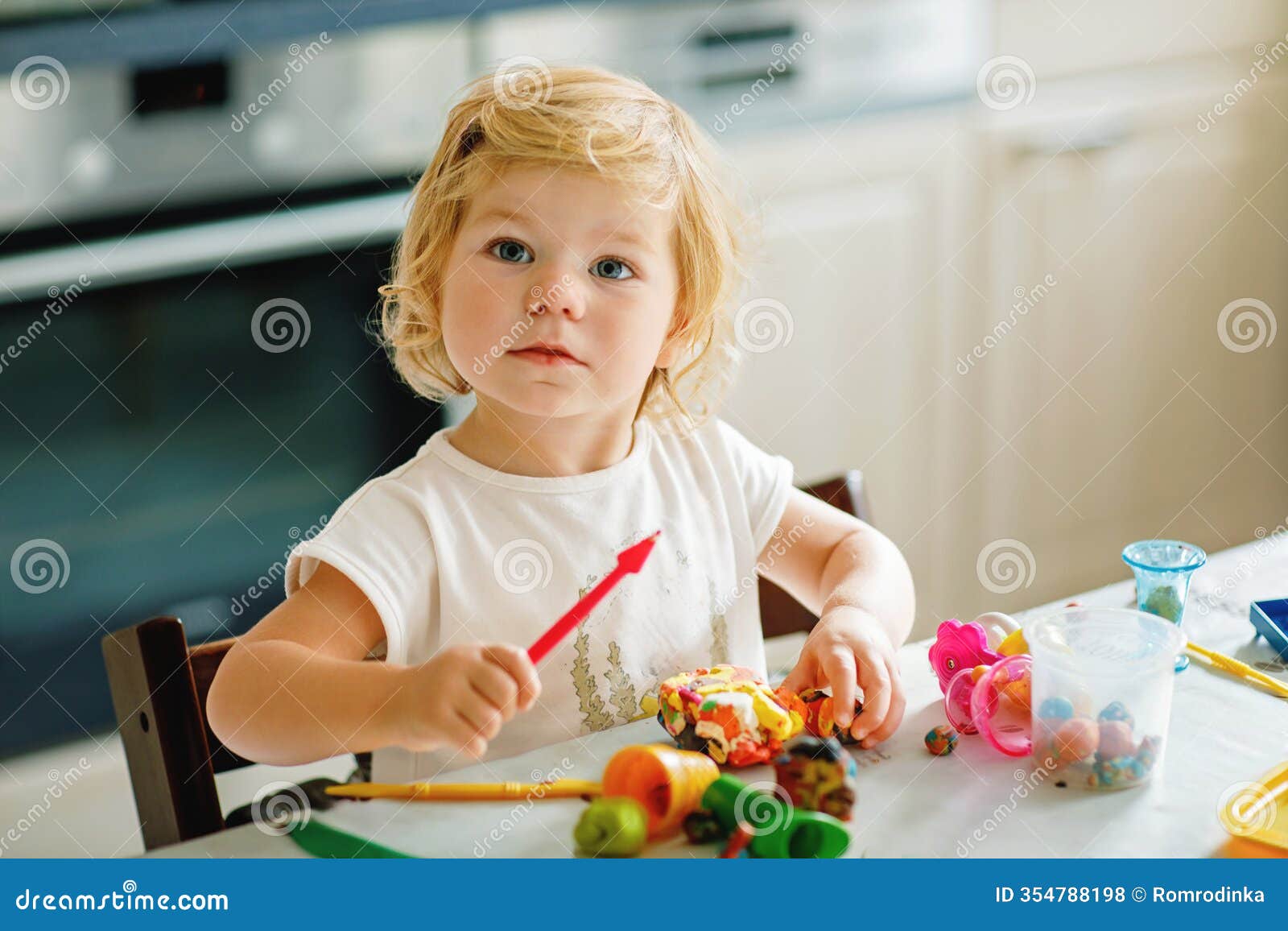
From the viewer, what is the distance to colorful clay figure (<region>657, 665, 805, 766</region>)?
30.5 inches

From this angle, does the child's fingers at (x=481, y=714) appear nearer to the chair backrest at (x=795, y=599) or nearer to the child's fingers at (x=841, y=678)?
the child's fingers at (x=841, y=678)

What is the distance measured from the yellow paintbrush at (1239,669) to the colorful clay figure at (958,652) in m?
0.15

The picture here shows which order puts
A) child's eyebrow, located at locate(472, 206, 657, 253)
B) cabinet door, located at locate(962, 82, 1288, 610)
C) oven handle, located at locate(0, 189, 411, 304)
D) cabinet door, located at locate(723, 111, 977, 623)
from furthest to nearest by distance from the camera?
cabinet door, located at locate(962, 82, 1288, 610)
cabinet door, located at locate(723, 111, 977, 623)
oven handle, located at locate(0, 189, 411, 304)
child's eyebrow, located at locate(472, 206, 657, 253)

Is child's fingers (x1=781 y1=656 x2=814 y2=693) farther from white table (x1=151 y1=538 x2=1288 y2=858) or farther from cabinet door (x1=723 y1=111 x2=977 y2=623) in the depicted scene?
cabinet door (x1=723 y1=111 x2=977 y2=623)

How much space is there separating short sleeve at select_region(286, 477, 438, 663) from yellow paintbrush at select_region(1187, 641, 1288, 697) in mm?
513

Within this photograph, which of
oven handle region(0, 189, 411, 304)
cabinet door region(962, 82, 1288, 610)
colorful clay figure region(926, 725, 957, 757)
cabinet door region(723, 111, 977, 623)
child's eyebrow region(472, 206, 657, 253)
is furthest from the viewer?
cabinet door region(962, 82, 1288, 610)

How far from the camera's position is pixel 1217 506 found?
94.3 inches

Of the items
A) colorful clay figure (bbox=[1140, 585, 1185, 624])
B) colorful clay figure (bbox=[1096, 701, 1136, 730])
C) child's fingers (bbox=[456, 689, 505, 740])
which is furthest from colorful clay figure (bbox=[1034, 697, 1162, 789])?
child's fingers (bbox=[456, 689, 505, 740])

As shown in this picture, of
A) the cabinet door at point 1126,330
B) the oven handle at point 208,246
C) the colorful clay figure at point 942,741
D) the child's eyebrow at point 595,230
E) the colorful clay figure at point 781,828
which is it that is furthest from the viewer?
the cabinet door at point 1126,330

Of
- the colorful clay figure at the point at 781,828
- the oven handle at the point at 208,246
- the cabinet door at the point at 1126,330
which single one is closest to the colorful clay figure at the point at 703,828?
the colorful clay figure at the point at 781,828

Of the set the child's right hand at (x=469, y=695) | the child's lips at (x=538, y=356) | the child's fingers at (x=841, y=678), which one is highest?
the child's lips at (x=538, y=356)

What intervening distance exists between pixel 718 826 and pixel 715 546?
1.30ft

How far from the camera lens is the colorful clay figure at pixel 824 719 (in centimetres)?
82
